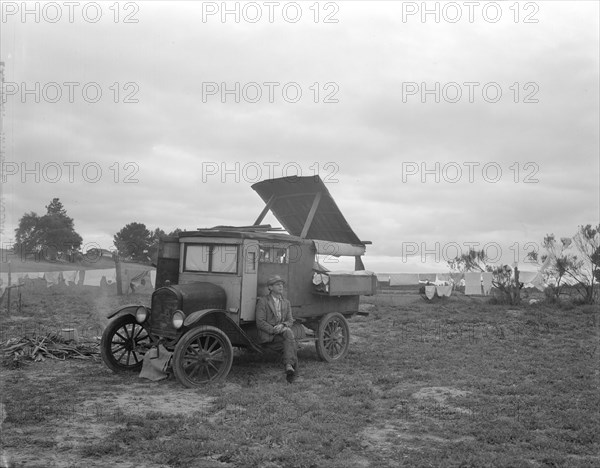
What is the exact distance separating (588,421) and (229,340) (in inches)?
178

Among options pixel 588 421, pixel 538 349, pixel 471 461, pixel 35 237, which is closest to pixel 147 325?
pixel 471 461

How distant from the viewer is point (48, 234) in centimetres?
3152

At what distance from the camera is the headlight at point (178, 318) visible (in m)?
7.56

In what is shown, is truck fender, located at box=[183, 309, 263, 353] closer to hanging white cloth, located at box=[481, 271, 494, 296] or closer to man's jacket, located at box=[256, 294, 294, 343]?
man's jacket, located at box=[256, 294, 294, 343]

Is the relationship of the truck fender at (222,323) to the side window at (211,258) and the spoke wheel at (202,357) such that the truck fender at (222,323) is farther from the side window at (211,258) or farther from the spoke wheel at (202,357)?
the side window at (211,258)

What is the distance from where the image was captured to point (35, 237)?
100 feet

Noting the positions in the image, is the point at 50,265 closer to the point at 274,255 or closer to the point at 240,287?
the point at 274,255

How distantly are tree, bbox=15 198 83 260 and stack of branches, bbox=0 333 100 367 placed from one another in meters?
18.0

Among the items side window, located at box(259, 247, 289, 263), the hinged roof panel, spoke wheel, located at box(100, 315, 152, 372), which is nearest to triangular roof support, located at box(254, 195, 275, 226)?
the hinged roof panel

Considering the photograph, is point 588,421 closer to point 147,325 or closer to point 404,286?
point 147,325

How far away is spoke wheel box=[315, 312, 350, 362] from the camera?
9609 millimetres

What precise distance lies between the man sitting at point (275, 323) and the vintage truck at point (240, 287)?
196 mm

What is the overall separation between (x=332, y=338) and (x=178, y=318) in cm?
332

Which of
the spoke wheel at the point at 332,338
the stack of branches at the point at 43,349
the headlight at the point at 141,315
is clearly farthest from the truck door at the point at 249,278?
the stack of branches at the point at 43,349
